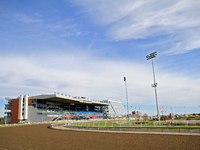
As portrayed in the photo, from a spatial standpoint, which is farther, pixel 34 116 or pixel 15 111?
pixel 15 111

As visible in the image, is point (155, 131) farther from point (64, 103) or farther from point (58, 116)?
point (64, 103)

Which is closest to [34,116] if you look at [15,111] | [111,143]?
[15,111]

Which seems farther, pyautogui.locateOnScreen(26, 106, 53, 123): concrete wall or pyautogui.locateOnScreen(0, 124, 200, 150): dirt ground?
pyautogui.locateOnScreen(26, 106, 53, 123): concrete wall

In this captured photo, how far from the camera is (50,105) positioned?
89.6 metres

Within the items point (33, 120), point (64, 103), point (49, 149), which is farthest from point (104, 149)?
point (64, 103)

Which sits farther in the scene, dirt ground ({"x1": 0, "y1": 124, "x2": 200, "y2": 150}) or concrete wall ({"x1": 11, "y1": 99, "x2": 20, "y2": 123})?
concrete wall ({"x1": 11, "y1": 99, "x2": 20, "y2": 123})

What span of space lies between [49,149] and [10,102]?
8412 cm

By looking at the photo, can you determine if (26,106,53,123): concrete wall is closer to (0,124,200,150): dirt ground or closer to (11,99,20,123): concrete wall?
(11,99,20,123): concrete wall

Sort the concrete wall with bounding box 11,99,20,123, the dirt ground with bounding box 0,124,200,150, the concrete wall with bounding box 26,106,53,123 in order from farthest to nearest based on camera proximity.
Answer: the concrete wall with bounding box 11,99,20,123 < the concrete wall with bounding box 26,106,53,123 < the dirt ground with bounding box 0,124,200,150

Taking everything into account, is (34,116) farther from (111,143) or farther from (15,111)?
(111,143)

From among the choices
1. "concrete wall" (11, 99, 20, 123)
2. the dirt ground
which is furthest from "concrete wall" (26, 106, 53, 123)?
the dirt ground

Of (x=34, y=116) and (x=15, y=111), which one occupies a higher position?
(x=15, y=111)

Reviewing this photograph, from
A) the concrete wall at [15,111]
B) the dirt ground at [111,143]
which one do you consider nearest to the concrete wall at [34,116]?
the concrete wall at [15,111]

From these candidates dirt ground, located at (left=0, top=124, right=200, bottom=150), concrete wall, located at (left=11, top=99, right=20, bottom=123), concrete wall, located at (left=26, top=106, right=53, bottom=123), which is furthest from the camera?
concrete wall, located at (left=11, top=99, right=20, bottom=123)
